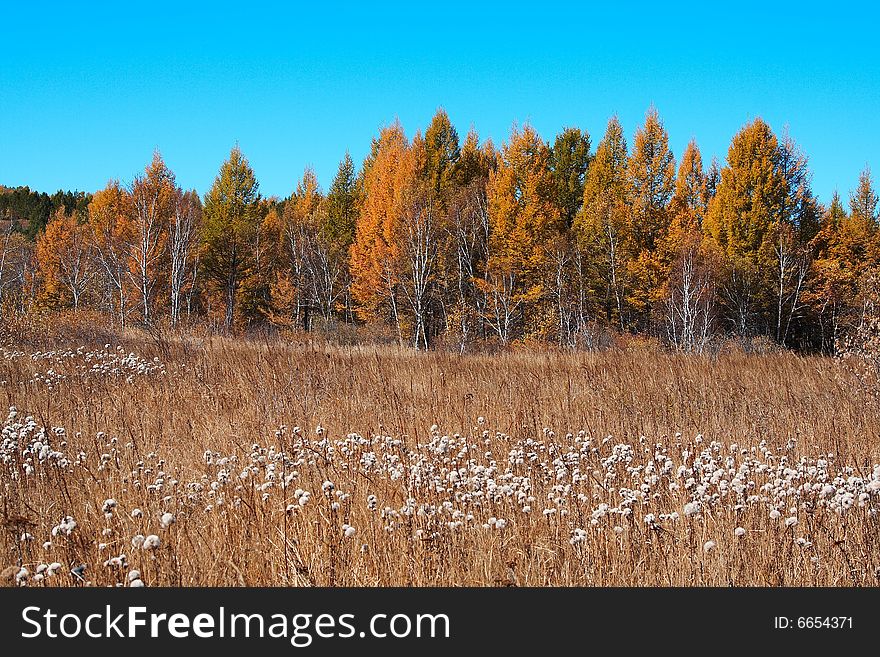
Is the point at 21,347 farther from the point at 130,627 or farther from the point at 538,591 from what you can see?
Result: the point at 538,591

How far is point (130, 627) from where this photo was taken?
2529 mm

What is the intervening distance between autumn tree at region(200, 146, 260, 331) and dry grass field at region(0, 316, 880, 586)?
2821 centimetres

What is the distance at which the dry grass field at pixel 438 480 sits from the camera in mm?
3156

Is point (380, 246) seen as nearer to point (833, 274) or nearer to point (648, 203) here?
point (648, 203)

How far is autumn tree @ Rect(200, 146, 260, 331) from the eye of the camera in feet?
117

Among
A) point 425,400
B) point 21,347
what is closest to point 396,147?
point 21,347

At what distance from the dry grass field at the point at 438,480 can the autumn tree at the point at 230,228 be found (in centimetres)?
2821

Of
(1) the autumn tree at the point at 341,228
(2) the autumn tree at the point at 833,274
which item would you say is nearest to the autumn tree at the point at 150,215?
(1) the autumn tree at the point at 341,228

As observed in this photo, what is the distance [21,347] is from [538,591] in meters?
11.8

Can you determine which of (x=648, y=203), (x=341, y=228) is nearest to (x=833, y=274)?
(x=648, y=203)

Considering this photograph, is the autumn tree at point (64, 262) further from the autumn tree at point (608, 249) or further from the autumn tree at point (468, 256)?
the autumn tree at point (608, 249)

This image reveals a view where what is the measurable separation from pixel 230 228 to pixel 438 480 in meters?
34.4

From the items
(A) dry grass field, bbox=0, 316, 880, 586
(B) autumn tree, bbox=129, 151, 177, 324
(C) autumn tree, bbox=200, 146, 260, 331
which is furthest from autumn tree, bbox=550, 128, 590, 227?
(A) dry grass field, bbox=0, 316, 880, 586

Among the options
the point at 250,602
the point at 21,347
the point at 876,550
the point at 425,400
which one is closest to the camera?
the point at 250,602
